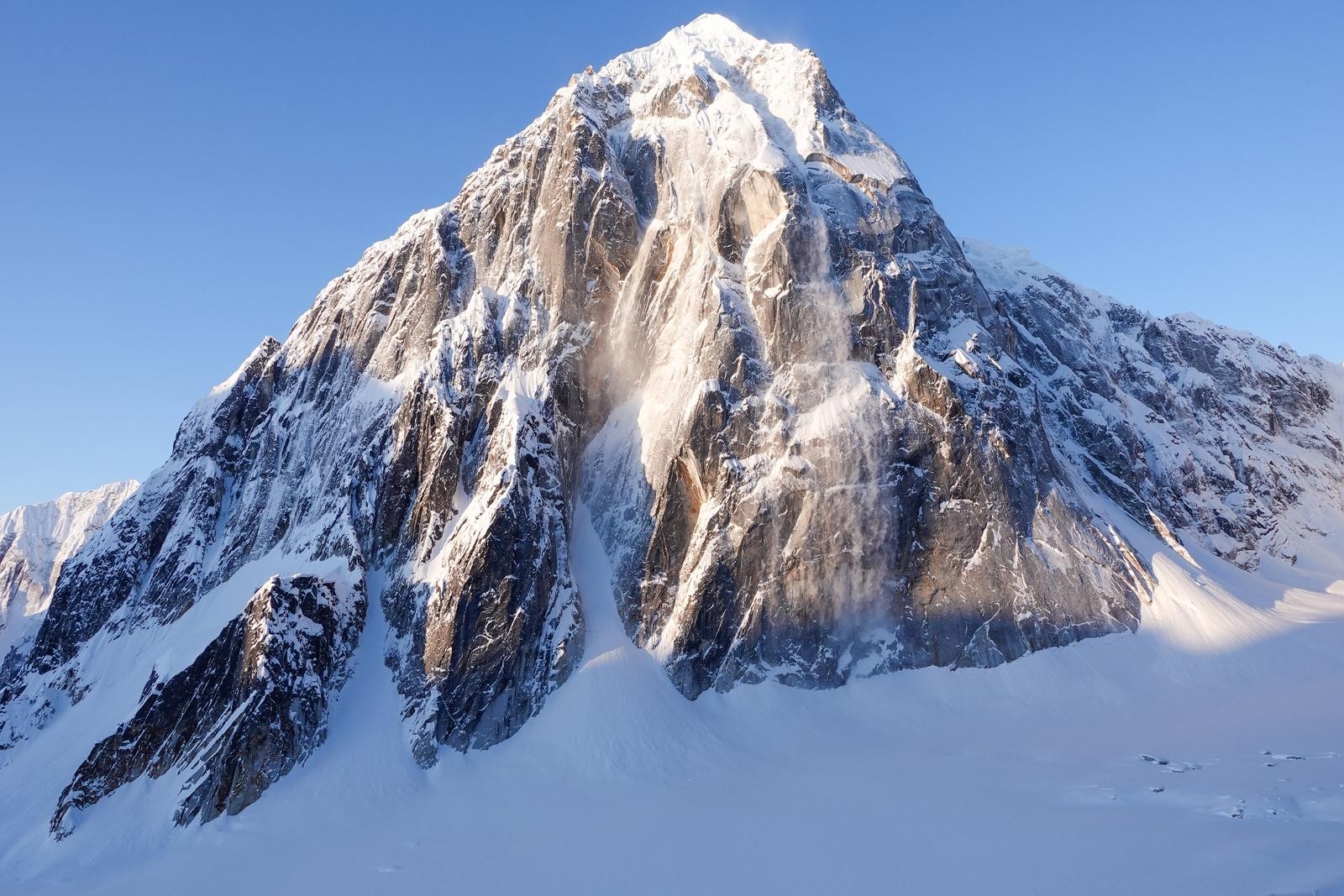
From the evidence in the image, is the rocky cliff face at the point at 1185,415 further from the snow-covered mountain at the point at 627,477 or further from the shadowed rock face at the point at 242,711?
the shadowed rock face at the point at 242,711

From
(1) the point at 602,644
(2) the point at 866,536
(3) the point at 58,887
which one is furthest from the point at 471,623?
(2) the point at 866,536

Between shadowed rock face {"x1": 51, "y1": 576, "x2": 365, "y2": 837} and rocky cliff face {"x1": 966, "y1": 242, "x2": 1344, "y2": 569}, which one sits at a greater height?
rocky cliff face {"x1": 966, "y1": 242, "x2": 1344, "y2": 569}

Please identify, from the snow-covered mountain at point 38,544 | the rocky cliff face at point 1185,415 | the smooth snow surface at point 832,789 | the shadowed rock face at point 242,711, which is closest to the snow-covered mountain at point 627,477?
the shadowed rock face at point 242,711

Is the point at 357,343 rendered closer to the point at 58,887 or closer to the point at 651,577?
the point at 651,577

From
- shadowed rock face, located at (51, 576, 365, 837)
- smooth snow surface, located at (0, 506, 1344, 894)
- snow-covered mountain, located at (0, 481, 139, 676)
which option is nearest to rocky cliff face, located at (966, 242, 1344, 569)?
smooth snow surface, located at (0, 506, 1344, 894)

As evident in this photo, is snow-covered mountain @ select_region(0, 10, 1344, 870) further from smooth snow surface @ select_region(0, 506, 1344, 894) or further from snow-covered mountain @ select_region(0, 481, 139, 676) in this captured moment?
snow-covered mountain @ select_region(0, 481, 139, 676)

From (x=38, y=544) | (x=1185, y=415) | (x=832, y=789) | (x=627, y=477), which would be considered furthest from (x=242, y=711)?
(x=38, y=544)
